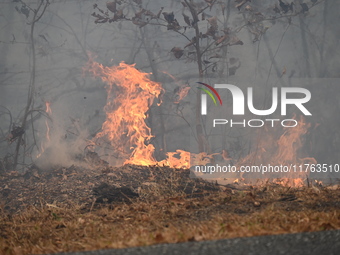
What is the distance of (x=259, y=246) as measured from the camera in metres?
4.11

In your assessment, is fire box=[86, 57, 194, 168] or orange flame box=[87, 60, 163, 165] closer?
fire box=[86, 57, 194, 168]

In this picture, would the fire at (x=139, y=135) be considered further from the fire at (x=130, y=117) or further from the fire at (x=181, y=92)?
the fire at (x=181, y=92)

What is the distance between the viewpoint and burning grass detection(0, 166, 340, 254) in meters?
4.39

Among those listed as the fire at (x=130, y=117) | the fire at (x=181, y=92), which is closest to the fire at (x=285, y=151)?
the fire at (x=130, y=117)

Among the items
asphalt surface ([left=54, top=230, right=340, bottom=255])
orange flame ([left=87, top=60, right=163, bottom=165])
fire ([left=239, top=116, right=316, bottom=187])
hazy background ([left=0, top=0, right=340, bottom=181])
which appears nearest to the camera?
asphalt surface ([left=54, top=230, right=340, bottom=255])

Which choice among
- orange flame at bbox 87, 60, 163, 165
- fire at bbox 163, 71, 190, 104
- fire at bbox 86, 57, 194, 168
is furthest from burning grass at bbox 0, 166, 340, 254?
fire at bbox 163, 71, 190, 104

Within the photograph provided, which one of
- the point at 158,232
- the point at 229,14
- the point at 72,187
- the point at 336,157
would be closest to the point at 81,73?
the point at 229,14

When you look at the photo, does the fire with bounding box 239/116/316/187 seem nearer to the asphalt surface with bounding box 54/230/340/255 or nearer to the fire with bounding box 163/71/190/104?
the fire with bounding box 163/71/190/104

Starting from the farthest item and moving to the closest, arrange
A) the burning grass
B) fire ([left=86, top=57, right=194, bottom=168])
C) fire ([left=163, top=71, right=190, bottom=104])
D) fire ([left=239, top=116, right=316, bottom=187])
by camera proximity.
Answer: fire ([left=163, top=71, right=190, bottom=104]), fire ([left=239, top=116, right=316, bottom=187]), fire ([left=86, top=57, right=194, bottom=168]), the burning grass

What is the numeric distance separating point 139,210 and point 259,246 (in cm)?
181

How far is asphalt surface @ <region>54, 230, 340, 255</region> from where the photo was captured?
13.3 ft

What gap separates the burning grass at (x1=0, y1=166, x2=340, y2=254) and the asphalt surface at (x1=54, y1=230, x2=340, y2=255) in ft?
0.28

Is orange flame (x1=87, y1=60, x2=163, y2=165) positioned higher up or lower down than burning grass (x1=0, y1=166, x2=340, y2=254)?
higher up

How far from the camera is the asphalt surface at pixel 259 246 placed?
13.3 feet
